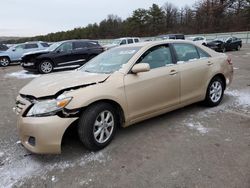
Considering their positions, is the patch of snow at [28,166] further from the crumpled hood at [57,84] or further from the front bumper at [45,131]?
the crumpled hood at [57,84]

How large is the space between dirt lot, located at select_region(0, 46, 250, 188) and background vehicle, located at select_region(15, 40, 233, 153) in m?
0.28

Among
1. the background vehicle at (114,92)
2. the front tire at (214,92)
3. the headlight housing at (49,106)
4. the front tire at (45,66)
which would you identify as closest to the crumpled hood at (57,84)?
the background vehicle at (114,92)

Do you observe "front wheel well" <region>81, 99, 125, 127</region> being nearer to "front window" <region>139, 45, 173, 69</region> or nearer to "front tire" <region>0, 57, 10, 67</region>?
"front window" <region>139, 45, 173, 69</region>

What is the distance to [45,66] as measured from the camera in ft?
41.7

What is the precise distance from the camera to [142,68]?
3.80m

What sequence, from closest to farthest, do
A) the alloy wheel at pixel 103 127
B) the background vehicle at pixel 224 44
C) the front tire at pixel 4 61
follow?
1. the alloy wheel at pixel 103 127
2. the front tire at pixel 4 61
3. the background vehicle at pixel 224 44

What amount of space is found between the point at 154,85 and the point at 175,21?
58.1 metres

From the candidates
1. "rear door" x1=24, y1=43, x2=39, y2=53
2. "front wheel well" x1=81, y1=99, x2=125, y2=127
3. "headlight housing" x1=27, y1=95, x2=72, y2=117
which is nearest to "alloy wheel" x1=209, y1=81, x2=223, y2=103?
"front wheel well" x1=81, y1=99, x2=125, y2=127

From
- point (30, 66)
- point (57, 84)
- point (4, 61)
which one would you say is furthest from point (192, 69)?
point (4, 61)

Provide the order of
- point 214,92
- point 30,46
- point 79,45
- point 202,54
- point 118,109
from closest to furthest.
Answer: point 118,109 < point 202,54 < point 214,92 < point 79,45 < point 30,46

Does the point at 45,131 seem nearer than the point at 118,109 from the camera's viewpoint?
Yes

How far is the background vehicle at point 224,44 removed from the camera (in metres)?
22.9

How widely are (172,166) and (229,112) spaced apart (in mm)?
2483

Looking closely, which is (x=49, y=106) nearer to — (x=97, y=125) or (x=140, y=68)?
(x=97, y=125)
